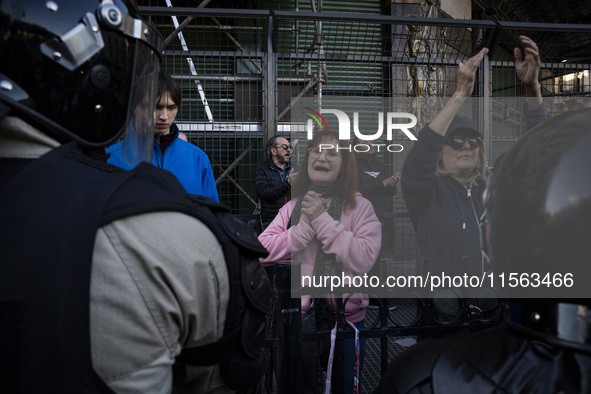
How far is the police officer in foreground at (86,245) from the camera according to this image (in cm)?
76

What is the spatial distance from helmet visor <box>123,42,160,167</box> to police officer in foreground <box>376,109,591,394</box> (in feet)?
2.98

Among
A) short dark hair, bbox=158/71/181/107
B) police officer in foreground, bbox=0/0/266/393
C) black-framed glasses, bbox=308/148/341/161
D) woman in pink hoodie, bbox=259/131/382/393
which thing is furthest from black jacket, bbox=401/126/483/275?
police officer in foreground, bbox=0/0/266/393

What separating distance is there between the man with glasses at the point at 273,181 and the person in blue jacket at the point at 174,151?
1.04 metres

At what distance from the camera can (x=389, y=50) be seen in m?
3.50

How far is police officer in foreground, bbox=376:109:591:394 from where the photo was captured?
771 mm

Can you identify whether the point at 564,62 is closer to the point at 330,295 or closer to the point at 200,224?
the point at 330,295

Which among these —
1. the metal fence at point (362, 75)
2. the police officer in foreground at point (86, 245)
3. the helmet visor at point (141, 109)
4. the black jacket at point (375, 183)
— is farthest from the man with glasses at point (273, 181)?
the police officer in foreground at point (86, 245)

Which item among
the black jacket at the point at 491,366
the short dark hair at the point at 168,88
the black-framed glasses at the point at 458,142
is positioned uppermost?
the short dark hair at the point at 168,88

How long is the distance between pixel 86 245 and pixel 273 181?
126 inches

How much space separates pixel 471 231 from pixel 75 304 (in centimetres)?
238

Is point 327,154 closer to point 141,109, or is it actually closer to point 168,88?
point 168,88

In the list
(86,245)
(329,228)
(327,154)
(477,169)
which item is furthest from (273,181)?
(86,245)

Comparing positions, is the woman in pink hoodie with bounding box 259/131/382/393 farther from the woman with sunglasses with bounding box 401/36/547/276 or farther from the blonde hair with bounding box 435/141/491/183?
the blonde hair with bounding box 435/141/491/183

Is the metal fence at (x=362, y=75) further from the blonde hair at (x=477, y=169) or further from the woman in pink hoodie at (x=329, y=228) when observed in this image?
the woman in pink hoodie at (x=329, y=228)
